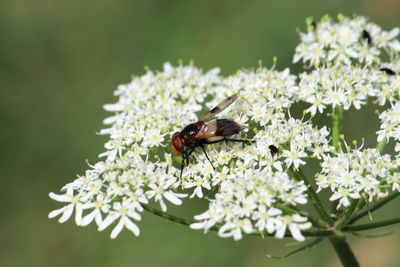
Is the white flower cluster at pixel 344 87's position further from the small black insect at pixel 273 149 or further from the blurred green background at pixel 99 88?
the blurred green background at pixel 99 88

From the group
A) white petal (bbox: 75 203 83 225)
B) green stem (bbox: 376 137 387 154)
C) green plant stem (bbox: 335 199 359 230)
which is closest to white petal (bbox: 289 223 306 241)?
green plant stem (bbox: 335 199 359 230)

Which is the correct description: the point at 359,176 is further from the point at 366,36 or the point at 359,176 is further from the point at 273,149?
the point at 366,36

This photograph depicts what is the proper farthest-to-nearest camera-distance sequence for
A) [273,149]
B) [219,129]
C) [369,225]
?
[219,129], [273,149], [369,225]

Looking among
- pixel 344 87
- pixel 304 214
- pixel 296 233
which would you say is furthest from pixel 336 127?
pixel 296 233

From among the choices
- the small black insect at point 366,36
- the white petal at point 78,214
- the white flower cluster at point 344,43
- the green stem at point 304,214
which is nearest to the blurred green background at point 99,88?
the white flower cluster at point 344,43

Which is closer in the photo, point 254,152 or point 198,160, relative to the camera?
point 254,152

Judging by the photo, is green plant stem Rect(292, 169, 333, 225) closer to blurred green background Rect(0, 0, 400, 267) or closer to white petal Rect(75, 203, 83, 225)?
white petal Rect(75, 203, 83, 225)

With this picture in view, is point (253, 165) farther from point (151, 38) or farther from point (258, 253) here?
point (151, 38)
